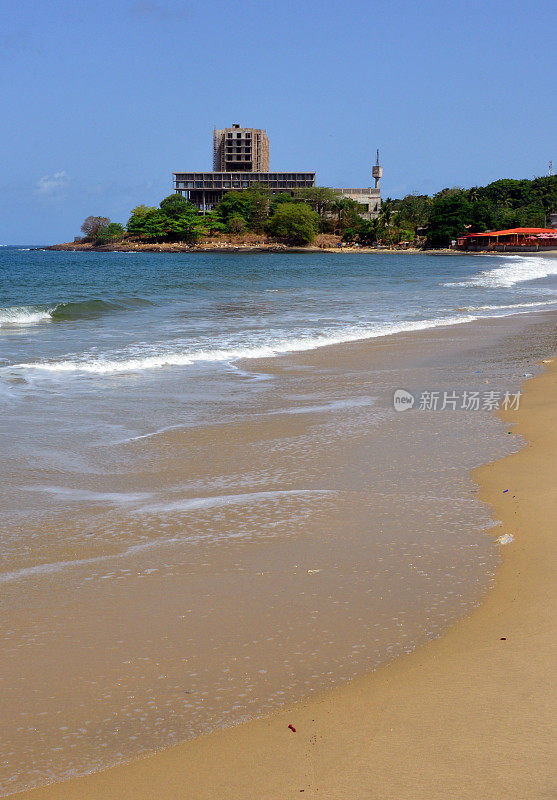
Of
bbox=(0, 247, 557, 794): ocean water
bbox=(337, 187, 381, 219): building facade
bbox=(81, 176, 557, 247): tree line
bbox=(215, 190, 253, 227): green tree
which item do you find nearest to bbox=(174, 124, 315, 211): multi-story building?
bbox=(337, 187, 381, 219): building facade

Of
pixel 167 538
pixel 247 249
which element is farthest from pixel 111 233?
pixel 167 538

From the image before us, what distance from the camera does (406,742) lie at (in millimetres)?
2316

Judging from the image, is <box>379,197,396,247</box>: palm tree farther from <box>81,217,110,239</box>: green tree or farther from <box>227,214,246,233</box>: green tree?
<box>81,217,110,239</box>: green tree

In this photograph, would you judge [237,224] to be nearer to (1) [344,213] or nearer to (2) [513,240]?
(1) [344,213]

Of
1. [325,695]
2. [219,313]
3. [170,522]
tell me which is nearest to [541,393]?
[170,522]

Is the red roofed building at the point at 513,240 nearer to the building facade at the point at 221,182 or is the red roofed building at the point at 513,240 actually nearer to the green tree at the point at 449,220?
the green tree at the point at 449,220

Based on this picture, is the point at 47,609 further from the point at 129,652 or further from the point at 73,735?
the point at 73,735

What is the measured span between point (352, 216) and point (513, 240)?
42228 mm

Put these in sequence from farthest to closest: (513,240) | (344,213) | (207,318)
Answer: (344,213) → (513,240) → (207,318)

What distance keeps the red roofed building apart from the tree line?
5.60 metres

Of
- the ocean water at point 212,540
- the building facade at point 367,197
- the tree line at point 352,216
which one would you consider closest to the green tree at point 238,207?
the tree line at point 352,216

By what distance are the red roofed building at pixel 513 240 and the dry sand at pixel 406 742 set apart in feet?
328

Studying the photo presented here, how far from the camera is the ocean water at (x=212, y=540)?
2.66 meters

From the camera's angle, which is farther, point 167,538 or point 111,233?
point 111,233
